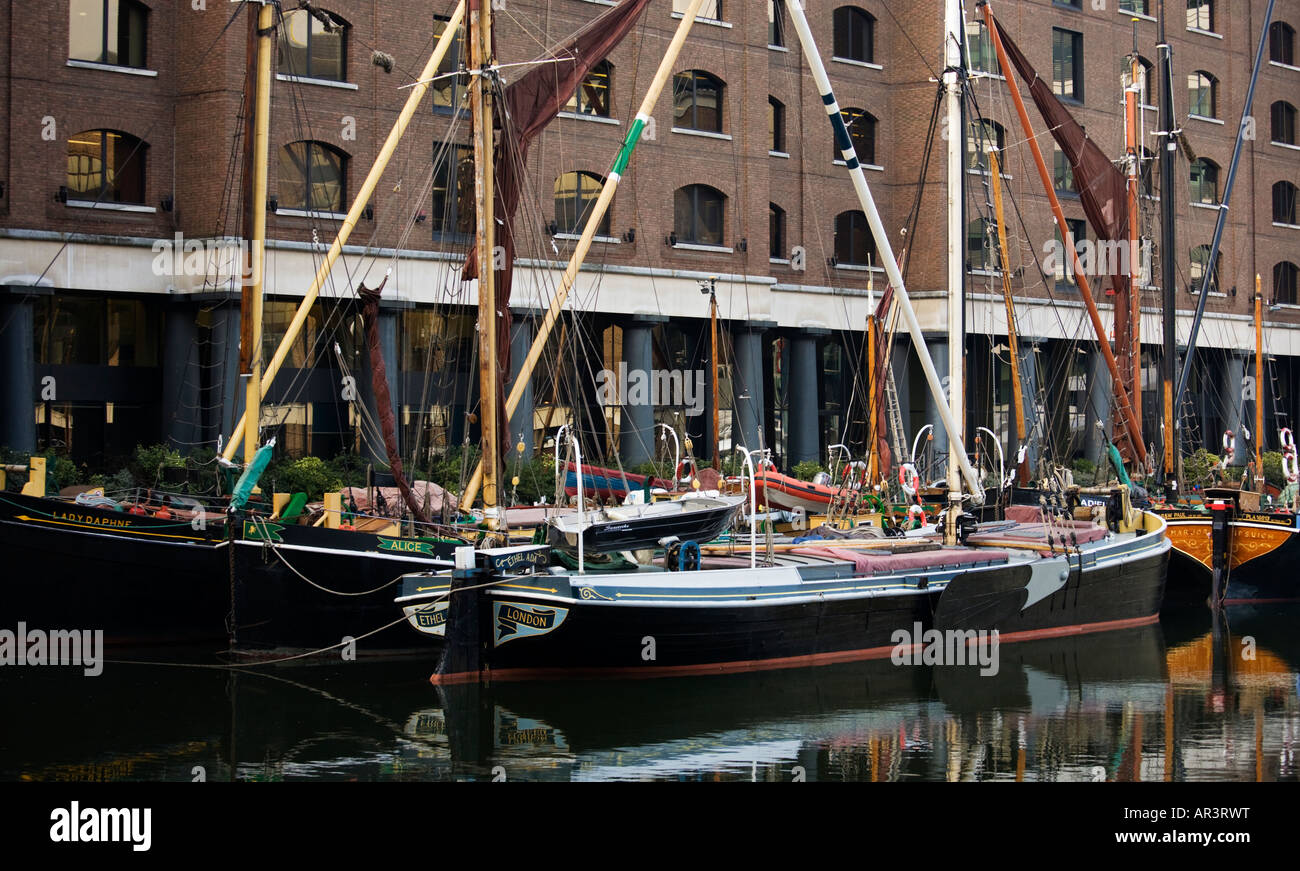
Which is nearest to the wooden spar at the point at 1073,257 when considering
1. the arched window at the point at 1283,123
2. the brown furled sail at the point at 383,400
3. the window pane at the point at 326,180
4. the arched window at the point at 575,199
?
the brown furled sail at the point at 383,400

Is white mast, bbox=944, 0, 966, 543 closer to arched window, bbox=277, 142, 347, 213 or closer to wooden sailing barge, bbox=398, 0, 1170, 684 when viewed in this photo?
wooden sailing barge, bbox=398, 0, 1170, 684

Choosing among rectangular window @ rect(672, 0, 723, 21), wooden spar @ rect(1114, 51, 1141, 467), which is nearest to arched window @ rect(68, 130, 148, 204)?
rectangular window @ rect(672, 0, 723, 21)

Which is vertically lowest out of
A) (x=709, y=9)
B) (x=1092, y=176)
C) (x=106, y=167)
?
(x=1092, y=176)

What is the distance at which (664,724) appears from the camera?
21.7 metres

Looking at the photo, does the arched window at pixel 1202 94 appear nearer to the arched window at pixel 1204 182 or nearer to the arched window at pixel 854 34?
the arched window at pixel 1204 182

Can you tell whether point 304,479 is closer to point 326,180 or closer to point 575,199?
point 326,180

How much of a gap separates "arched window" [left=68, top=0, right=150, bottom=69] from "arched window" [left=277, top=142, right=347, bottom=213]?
15.0 feet

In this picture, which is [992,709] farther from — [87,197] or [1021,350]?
[1021,350]

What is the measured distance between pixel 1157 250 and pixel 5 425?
40.8 metres

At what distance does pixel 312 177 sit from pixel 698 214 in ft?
43.0

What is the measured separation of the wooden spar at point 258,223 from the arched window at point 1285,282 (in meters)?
51.2

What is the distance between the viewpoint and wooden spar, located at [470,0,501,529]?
26219 millimetres

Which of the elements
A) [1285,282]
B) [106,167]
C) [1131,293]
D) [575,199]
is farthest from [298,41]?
[1285,282]
